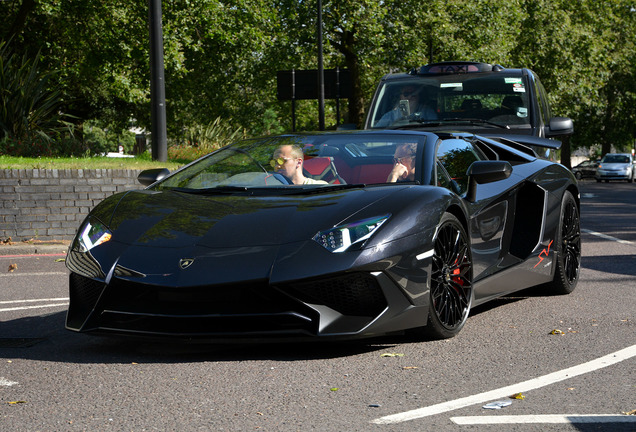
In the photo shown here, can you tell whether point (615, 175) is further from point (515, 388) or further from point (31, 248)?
point (515, 388)

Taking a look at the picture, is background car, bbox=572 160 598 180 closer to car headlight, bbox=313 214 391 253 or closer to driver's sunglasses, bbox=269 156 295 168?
driver's sunglasses, bbox=269 156 295 168

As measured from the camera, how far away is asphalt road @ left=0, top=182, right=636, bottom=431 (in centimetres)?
371

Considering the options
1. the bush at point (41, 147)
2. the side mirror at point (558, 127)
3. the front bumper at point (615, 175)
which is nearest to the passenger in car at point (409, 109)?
the side mirror at point (558, 127)

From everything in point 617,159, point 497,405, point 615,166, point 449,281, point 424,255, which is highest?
point 424,255

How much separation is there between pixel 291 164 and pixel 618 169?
1816 inches

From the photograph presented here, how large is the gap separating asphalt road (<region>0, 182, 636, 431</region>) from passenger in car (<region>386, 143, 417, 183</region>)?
98 cm

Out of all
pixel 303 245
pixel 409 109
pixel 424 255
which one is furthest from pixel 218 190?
pixel 409 109

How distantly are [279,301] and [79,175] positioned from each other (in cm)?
841

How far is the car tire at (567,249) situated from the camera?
7125 millimetres

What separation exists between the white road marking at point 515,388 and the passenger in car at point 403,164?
5.13 ft

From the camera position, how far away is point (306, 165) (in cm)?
595

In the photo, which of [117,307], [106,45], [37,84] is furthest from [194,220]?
[106,45]

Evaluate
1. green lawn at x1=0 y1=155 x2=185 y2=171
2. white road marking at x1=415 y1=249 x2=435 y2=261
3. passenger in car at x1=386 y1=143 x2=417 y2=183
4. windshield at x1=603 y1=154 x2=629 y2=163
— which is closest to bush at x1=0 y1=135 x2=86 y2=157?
green lawn at x1=0 y1=155 x2=185 y2=171

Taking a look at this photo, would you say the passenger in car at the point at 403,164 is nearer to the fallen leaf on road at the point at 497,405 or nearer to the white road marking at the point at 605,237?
the fallen leaf on road at the point at 497,405
